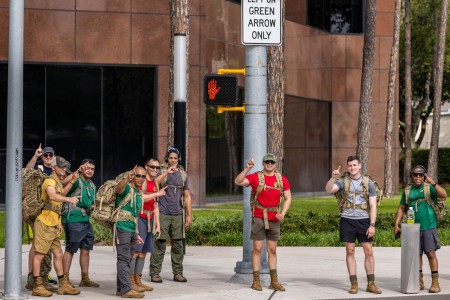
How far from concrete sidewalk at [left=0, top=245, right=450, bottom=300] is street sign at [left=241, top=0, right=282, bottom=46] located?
3267 mm

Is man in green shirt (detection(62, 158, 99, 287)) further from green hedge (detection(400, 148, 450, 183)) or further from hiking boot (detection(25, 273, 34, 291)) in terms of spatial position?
green hedge (detection(400, 148, 450, 183))

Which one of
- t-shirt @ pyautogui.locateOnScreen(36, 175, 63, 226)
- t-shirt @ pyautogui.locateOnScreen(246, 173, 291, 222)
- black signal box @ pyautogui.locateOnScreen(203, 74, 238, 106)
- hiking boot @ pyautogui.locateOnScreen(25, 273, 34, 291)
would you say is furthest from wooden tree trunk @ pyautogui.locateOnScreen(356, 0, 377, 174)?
t-shirt @ pyautogui.locateOnScreen(36, 175, 63, 226)

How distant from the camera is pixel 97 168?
34.5 m

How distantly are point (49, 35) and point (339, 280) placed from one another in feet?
62.5

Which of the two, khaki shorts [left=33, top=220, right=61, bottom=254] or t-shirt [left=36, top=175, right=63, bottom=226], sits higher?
t-shirt [left=36, top=175, right=63, bottom=226]

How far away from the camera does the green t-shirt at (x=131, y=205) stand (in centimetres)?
1458

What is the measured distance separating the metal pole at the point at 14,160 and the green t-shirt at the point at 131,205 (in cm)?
120

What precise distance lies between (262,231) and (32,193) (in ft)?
9.81

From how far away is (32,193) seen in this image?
14.8 meters

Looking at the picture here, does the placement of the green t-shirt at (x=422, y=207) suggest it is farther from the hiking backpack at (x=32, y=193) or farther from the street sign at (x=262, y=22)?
the hiking backpack at (x=32, y=193)

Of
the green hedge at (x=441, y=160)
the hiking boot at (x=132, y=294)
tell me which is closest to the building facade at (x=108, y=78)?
the hiking boot at (x=132, y=294)

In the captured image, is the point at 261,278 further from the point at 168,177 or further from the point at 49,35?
the point at 49,35

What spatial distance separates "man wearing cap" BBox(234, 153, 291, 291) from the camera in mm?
15281

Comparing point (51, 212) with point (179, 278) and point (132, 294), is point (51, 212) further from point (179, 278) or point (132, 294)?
point (179, 278)
